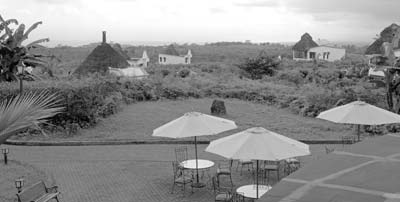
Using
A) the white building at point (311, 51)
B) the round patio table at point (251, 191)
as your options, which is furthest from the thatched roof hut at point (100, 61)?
the white building at point (311, 51)

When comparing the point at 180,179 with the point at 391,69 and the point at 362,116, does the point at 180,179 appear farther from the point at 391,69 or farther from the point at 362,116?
the point at 391,69

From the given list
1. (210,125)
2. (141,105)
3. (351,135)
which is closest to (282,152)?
(210,125)

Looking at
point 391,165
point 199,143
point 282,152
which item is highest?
point 391,165

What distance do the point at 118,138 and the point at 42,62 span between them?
29.9ft

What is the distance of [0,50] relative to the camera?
79.0 feet

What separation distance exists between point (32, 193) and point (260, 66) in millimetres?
33818

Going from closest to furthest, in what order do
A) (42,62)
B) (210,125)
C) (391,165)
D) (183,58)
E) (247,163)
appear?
(391,165) → (210,125) → (247,163) → (42,62) → (183,58)

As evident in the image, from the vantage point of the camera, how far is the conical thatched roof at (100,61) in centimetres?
3694

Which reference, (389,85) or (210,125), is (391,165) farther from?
(389,85)

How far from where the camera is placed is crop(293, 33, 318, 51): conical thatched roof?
71875mm

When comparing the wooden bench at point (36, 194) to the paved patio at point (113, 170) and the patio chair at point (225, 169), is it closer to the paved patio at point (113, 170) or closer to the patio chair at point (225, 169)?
the paved patio at point (113, 170)

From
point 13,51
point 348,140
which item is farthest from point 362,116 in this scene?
point 13,51

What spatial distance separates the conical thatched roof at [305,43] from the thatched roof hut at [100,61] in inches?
1598

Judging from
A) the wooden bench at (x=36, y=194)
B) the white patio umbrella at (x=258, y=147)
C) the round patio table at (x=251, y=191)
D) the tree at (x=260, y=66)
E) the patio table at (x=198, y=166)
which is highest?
the tree at (x=260, y=66)
